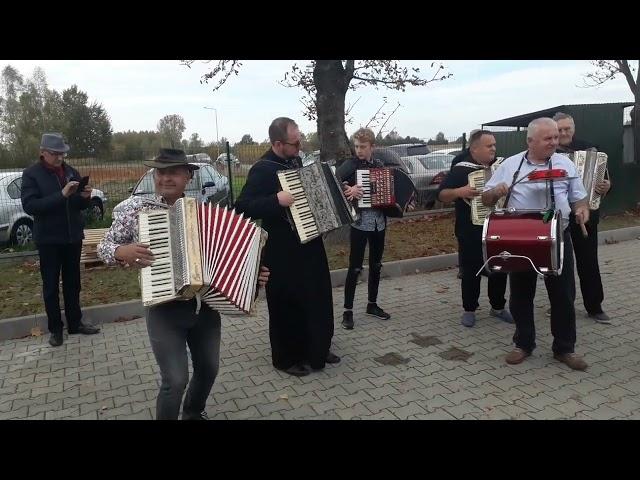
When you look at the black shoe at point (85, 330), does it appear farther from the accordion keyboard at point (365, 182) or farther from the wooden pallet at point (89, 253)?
the accordion keyboard at point (365, 182)

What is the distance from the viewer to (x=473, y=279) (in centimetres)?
546

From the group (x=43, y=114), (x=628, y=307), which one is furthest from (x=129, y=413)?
(x=43, y=114)

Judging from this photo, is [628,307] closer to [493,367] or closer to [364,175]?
[493,367]

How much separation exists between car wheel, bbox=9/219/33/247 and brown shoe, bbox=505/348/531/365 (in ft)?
29.0

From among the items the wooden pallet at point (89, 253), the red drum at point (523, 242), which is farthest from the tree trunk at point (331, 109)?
the red drum at point (523, 242)

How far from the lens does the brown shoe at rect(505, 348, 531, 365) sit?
4484mm

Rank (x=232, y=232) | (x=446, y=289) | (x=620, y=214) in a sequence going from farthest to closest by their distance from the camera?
1. (x=620, y=214)
2. (x=446, y=289)
3. (x=232, y=232)

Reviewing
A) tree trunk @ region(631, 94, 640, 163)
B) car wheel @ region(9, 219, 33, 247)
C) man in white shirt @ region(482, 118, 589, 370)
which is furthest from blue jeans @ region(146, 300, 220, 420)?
tree trunk @ region(631, 94, 640, 163)

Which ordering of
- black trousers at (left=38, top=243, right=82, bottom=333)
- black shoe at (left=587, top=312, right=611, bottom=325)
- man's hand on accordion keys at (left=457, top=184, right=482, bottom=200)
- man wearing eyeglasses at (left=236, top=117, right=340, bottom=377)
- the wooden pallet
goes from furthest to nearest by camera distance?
the wooden pallet < black shoe at (left=587, top=312, right=611, bottom=325) < black trousers at (left=38, top=243, right=82, bottom=333) < man's hand on accordion keys at (left=457, top=184, right=482, bottom=200) < man wearing eyeglasses at (left=236, top=117, right=340, bottom=377)

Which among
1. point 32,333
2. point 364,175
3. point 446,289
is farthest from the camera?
point 446,289

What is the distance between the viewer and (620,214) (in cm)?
1206

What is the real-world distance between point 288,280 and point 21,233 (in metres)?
7.73

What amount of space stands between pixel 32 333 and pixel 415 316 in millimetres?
4227

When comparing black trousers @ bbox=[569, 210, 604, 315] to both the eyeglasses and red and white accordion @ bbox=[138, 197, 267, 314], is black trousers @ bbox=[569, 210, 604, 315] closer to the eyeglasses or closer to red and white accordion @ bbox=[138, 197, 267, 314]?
red and white accordion @ bbox=[138, 197, 267, 314]
